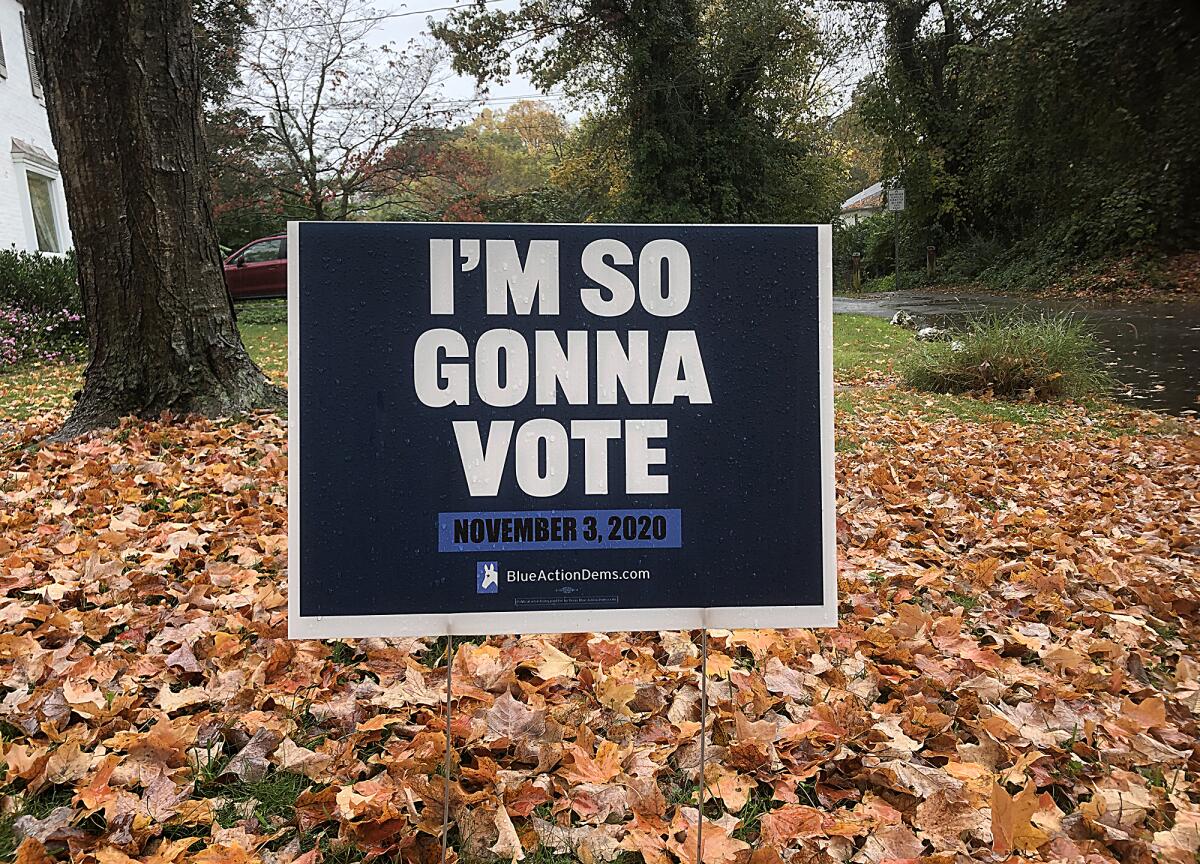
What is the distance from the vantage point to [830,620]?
5.41 feet

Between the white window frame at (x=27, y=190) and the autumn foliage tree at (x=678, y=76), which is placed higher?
the autumn foliage tree at (x=678, y=76)

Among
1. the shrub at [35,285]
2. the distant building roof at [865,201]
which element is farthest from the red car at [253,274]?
the distant building roof at [865,201]

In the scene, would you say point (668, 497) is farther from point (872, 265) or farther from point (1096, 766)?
point (872, 265)

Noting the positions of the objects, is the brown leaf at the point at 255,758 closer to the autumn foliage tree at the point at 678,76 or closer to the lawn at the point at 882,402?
the lawn at the point at 882,402

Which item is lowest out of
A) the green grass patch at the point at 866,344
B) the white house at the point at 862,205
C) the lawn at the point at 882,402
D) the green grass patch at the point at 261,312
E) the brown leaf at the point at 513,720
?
the brown leaf at the point at 513,720

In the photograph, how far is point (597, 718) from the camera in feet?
7.05

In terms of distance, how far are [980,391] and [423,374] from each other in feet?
26.8

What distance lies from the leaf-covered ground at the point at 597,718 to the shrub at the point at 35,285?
10002 millimetres

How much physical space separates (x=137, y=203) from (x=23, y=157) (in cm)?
1373

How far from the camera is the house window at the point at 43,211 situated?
16688 millimetres

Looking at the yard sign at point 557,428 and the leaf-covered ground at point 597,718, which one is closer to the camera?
the yard sign at point 557,428

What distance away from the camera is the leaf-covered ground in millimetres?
1701

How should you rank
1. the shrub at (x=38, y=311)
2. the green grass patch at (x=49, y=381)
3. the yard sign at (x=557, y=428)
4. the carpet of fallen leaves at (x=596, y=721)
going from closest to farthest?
the yard sign at (x=557, y=428) → the carpet of fallen leaves at (x=596, y=721) → the green grass patch at (x=49, y=381) → the shrub at (x=38, y=311)

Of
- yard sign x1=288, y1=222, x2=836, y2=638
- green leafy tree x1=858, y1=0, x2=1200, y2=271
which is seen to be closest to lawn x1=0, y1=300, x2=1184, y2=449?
yard sign x1=288, y1=222, x2=836, y2=638
